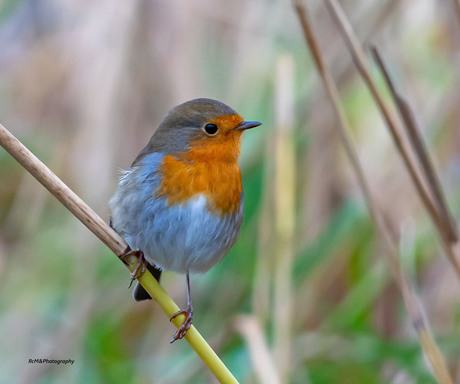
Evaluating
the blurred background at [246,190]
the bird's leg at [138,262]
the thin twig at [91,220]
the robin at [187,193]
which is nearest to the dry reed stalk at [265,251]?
the blurred background at [246,190]

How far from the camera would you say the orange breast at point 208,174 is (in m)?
2.17

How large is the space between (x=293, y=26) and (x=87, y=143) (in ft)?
4.34

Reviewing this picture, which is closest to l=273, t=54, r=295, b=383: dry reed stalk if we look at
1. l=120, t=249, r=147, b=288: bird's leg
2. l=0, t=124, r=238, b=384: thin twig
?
l=120, t=249, r=147, b=288: bird's leg

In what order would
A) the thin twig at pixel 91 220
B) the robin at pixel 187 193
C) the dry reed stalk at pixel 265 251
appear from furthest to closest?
the dry reed stalk at pixel 265 251, the robin at pixel 187 193, the thin twig at pixel 91 220

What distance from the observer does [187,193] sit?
2168mm

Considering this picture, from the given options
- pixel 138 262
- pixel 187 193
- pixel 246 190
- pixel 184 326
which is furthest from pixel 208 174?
pixel 246 190

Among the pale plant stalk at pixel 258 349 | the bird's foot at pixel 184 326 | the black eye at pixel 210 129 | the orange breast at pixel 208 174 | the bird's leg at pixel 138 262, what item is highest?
the black eye at pixel 210 129

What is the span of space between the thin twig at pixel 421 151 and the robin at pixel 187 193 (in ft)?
1.53

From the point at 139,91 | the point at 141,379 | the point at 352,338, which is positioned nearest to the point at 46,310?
the point at 141,379

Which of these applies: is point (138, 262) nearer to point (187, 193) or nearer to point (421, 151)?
→ point (187, 193)

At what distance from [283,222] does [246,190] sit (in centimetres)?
52

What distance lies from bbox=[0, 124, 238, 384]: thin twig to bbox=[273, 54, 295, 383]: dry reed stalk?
2.90 ft

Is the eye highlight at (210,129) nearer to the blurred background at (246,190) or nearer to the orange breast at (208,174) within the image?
the orange breast at (208,174)

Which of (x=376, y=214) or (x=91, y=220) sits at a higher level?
(x=91, y=220)
